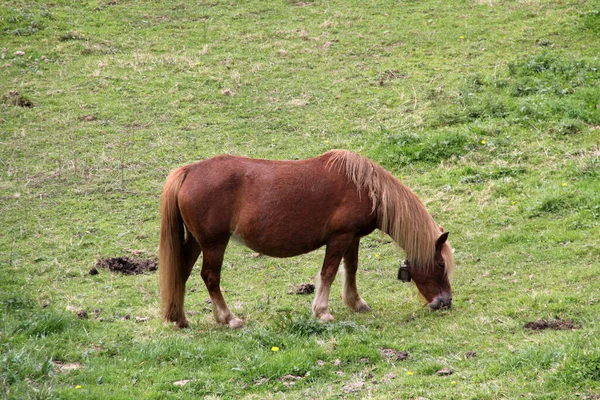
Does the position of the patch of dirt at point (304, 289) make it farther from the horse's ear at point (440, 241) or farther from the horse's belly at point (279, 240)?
the horse's ear at point (440, 241)

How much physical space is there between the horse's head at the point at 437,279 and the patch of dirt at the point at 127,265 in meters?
3.81

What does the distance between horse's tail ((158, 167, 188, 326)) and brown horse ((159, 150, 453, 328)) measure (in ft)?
0.03

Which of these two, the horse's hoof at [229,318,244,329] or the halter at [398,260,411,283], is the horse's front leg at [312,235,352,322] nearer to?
the halter at [398,260,411,283]

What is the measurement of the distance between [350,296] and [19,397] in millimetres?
3895

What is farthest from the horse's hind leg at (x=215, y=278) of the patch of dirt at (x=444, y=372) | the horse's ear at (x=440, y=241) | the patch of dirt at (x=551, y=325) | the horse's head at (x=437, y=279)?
the patch of dirt at (x=551, y=325)

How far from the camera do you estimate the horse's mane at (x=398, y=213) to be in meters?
Answer: 7.97

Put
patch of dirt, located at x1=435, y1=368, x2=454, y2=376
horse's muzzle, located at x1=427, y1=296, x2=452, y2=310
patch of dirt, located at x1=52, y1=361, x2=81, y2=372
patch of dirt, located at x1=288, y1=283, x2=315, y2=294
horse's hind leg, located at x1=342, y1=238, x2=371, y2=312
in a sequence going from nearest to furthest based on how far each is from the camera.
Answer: patch of dirt, located at x1=435, y1=368, x2=454, y2=376
patch of dirt, located at x1=52, y1=361, x2=81, y2=372
horse's muzzle, located at x1=427, y1=296, x2=452, y2=310
horse's hind leg, located at x1=342, y1=238, x2=371, y2=312
patch of dirt, located at x1=288, y1=283, x2=315, y2=294

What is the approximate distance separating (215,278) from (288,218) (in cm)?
100

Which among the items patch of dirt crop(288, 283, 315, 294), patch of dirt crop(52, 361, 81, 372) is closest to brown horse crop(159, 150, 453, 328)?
patch of dirt crop(288, 283, 315, 294)

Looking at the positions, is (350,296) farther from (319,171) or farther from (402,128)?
(402,128)

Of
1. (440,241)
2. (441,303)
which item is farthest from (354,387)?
(440,241)

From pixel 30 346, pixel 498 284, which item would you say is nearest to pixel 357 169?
pixel 498 284

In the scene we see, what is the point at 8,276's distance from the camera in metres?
9.46

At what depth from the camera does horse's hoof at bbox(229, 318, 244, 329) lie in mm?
7762
